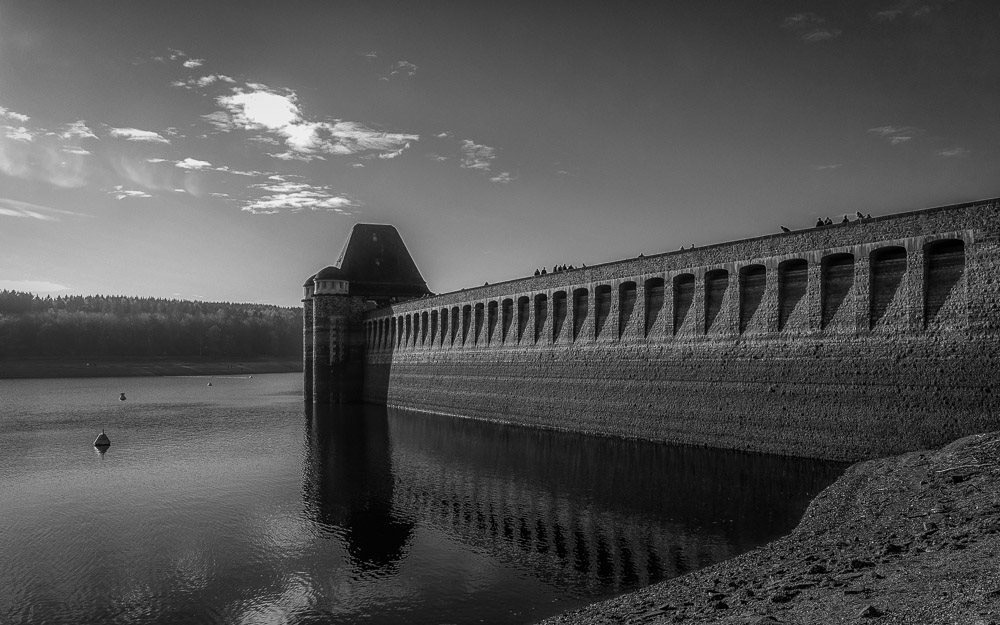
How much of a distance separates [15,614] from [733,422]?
21664 millimetres

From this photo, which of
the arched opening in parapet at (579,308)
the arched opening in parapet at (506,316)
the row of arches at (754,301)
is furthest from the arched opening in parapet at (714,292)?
the arched opening in parapet at (506,316)

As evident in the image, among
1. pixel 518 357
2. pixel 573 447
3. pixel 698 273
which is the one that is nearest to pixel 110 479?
pixel 573 447

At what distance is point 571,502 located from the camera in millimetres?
19031

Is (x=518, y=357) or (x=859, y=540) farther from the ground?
(x=518, y=357)

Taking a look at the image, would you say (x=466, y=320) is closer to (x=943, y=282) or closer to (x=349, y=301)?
(x=349, y=301)

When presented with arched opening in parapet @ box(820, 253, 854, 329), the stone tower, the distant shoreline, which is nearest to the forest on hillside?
the distant shoreline

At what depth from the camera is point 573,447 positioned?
93.1 ft

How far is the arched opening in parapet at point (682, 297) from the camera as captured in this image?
1131 inches

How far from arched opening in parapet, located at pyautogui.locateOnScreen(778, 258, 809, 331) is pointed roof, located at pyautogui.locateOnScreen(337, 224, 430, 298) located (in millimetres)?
46139

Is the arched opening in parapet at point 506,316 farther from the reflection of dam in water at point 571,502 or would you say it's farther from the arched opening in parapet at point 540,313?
the reflection of dam in water at point 571,502

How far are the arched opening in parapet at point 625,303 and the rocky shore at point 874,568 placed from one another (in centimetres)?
1596

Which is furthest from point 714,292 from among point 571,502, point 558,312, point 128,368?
point 128,368

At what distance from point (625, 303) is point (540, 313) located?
714cm

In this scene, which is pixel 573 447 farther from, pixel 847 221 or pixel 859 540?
pixel 859 540
